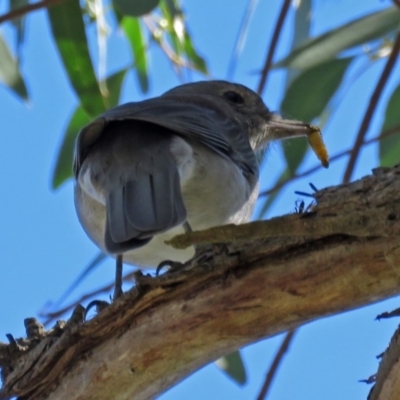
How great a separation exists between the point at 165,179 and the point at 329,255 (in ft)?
2.37

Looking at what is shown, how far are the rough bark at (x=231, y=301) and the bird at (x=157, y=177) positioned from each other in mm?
235

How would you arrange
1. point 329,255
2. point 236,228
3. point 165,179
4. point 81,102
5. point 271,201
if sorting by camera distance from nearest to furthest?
point 236,228, point 329,255, point 165,179, point 81,102, point 271,201

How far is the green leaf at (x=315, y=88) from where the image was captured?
3.47m

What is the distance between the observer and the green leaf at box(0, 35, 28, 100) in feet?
11.1

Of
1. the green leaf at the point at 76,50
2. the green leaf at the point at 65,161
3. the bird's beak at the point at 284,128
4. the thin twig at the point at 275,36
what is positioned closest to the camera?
the thin twig at the point at 275,36

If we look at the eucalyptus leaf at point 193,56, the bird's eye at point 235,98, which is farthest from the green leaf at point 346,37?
the bird's eye at point 235,98

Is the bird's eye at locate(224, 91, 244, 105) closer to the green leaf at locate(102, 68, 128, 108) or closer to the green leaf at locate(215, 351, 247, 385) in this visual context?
the green leaf at locate(102, 68, 128, 108)

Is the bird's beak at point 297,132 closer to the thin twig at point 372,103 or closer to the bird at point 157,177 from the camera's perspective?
the bird at point 157,177

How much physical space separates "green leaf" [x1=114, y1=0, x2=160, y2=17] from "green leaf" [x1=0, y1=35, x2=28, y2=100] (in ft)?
2.14

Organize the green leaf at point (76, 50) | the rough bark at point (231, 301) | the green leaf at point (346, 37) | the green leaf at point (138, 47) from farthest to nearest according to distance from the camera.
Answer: the green leaf at point (138, 47)
the green leaf at point (346, 37)
the green leaf at point (76, 50)
the rough bark at point (231, 301)

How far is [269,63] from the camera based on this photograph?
3.11m

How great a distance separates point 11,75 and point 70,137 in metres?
0.48

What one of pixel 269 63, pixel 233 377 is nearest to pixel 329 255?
pixel 269 63

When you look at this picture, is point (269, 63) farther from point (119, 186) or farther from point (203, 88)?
point (203, 88)
